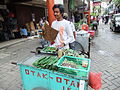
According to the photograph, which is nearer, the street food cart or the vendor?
the street food cart

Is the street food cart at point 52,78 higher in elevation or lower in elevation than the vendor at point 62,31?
lower

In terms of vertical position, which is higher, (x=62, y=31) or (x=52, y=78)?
(x=62, y=31)

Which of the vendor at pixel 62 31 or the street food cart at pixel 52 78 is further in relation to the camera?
the vendor at pixel 62 31

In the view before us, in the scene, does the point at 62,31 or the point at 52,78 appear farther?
the point at 62,31

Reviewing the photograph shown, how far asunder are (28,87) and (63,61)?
0.79 m

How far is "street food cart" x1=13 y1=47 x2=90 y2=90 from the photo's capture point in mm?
1364

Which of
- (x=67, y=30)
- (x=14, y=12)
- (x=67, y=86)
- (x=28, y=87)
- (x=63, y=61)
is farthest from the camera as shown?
(x=14, y=12)

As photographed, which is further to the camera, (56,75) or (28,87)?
(28,87)

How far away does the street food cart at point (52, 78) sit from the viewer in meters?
1.36

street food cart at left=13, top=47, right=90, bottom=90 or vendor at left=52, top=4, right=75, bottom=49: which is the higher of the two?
vendor at left=52, top=4, right=75, bottom=49

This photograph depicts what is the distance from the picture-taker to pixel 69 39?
220cm

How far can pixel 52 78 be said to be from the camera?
154 cm

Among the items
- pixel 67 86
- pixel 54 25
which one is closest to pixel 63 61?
pixel 67 86

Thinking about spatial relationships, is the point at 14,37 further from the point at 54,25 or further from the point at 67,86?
the point at 67,86
